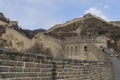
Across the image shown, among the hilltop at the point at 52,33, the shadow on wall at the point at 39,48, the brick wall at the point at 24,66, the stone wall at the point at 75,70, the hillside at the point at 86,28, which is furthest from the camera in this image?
the hillside at the point at 86,28

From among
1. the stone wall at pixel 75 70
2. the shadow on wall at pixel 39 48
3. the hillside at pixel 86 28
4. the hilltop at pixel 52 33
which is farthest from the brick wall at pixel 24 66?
the hillside at pixel 86 28

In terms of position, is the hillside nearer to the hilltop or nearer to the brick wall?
the hilltop

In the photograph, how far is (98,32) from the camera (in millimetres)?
83438

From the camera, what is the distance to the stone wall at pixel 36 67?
9.15m

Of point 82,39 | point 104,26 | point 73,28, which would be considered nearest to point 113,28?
point 104,26

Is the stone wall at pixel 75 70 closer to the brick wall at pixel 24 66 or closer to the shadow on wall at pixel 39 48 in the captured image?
the brick wall at pixel 24 66

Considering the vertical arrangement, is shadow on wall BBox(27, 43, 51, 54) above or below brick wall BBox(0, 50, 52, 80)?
above

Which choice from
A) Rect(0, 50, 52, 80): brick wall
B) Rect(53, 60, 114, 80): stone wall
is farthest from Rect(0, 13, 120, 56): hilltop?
Rect(0, 50, 52, 80): brick wall

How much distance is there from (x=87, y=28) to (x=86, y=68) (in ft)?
221

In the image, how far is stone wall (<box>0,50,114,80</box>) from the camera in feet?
30.0

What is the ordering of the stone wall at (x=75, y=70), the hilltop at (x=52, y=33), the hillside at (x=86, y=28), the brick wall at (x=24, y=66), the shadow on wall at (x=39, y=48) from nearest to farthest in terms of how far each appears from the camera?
the brick wall at (x=24, y=66)
the stone wall at (x=75, y=70)
the shadow on wall at (x=39, y=48)
the hilltop at (x=52, y=33)
the hillside at (x=86, y=28)

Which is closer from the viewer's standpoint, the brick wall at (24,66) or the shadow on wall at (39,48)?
the brick wall at (24,66)

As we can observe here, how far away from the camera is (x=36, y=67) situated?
1077cm

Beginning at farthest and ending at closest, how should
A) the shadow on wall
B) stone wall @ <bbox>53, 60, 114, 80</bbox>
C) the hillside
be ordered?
the hillside, the shadow on wall, stone wall @ <bbox>53, 60, 114, 80</bbox>
